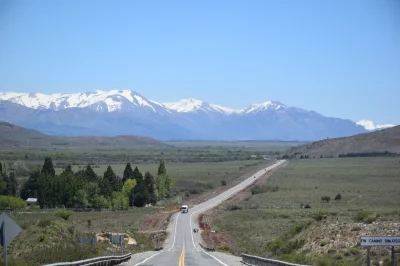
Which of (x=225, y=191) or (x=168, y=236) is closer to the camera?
(x=168, y=236)

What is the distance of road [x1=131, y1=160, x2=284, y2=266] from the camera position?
32719mm

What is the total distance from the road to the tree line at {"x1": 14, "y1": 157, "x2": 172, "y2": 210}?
830 cm

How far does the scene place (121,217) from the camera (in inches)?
2857

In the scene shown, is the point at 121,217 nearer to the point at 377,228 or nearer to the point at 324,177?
the point at 377,228

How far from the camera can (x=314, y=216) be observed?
39094mm

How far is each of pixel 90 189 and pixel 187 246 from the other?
35.2 metres

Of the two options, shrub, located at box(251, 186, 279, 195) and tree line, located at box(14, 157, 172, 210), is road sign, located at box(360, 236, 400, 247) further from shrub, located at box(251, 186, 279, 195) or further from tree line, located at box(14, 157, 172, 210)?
shrub, located at box(251, 186, 279, 195)

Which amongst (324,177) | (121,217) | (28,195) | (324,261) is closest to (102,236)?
(324,261)

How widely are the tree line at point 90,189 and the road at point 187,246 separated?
830 centimetres

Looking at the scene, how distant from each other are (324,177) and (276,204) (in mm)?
43216

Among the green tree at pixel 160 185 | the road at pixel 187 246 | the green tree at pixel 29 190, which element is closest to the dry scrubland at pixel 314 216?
the road at pixel 187 246

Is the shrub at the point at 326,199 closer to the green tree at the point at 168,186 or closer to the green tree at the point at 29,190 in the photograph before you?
the green tree at the point at 168,186

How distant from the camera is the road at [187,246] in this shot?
107 feet

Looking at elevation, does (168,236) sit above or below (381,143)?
below
